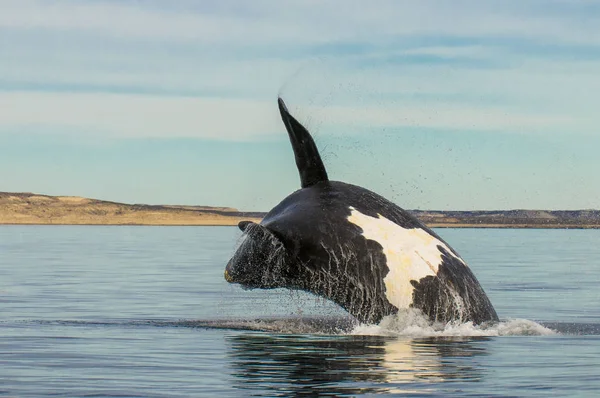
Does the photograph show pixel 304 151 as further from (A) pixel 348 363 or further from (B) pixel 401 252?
(A) pixel 348 363

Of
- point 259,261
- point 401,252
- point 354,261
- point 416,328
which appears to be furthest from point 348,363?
point 401,252

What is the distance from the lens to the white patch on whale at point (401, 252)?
54.4ft

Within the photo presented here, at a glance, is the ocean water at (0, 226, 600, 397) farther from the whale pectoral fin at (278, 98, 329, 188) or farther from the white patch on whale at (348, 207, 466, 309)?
the whale pectoral fin at (278, 98, 329, 188)

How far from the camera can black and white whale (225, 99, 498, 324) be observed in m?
16.5

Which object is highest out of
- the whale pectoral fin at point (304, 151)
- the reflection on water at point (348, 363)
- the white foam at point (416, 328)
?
the whale pectoral fin at point (304, 151)

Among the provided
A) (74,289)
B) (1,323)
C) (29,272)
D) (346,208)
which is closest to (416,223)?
(346,208)

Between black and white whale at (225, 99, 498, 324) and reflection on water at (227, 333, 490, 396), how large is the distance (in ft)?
1.89

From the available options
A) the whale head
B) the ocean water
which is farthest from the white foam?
the whale head

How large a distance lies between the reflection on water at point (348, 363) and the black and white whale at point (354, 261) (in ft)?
1.89

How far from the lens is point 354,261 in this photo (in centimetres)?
1656

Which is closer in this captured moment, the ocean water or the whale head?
the ocean water

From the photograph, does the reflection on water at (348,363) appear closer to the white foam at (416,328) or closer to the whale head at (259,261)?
the white foam at (416,328)

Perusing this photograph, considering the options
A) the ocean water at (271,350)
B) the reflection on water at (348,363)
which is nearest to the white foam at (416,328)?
the ocean water at (271,350)

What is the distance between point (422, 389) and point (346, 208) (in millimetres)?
5226
